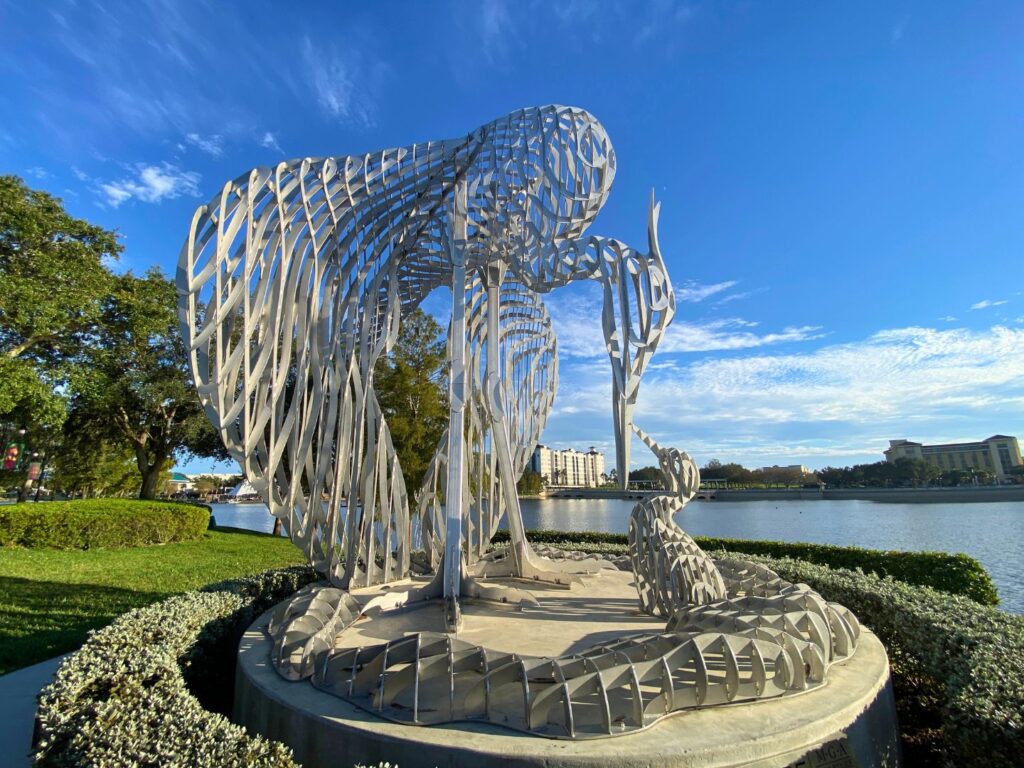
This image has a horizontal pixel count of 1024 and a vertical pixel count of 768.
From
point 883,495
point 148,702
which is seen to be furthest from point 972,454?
point 148,702

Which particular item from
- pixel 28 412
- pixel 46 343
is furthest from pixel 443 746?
pixel 46 343

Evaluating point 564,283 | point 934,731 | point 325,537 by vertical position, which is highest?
point 564,283

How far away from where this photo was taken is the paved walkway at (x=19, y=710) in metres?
5.07

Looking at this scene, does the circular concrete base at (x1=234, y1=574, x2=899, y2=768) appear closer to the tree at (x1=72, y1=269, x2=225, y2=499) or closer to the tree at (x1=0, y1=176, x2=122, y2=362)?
the tree at (x1=0, y1=176, x2=122, y2=362)

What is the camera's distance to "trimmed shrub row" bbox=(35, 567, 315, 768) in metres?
3.72

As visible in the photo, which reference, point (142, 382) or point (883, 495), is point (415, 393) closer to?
point (142, 382)

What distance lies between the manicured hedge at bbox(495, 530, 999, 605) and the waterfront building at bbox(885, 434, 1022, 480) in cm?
9655

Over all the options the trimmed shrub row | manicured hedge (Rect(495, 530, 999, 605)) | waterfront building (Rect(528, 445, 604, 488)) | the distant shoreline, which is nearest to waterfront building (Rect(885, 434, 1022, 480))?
the distant shoreline

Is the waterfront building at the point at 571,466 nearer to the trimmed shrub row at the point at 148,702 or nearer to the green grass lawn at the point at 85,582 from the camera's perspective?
the green grass lawn at the point at 85,582

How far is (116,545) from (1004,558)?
30727 mm

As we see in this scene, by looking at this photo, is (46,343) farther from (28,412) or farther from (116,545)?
(116,545)

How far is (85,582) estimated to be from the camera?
494 inches

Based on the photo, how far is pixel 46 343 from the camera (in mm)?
19938

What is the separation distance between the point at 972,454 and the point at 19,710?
441 ft
